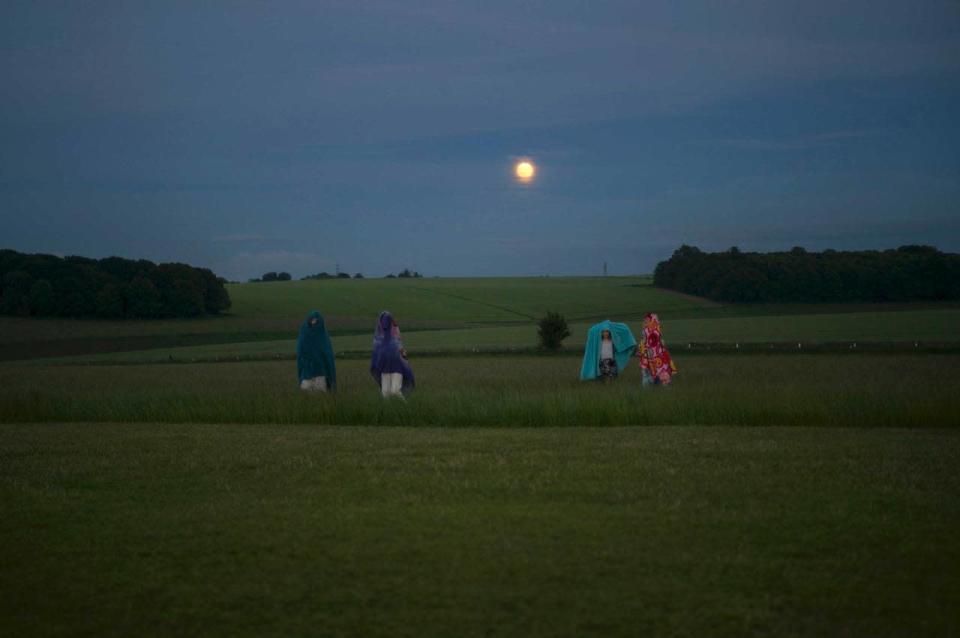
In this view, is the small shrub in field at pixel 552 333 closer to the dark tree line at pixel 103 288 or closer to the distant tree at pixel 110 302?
the dark tree line at pixel 103 288

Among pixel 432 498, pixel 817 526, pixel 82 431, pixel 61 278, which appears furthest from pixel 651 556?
pixel 61 278

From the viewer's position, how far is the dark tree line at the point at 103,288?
62.1 meters

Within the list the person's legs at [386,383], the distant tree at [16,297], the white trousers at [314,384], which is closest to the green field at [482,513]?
the white trousers at [314,384]

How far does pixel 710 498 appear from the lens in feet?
28.9

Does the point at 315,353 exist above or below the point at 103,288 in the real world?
below

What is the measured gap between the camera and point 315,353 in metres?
19.8

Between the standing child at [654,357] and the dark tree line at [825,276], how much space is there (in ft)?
164

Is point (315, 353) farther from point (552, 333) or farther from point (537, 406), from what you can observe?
point (552, 333)

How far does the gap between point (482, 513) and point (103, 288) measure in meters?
60.0

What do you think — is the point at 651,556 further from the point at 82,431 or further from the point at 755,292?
the point at 755,292

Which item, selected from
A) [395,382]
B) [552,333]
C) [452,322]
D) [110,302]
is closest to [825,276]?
[452,322]

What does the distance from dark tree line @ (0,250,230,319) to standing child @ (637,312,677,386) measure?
48089mm

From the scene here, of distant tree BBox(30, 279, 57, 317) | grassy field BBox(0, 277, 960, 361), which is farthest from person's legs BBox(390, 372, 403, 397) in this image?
distant tree BBox(30, 279, 57, 317)

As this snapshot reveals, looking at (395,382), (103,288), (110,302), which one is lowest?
(395,382)
